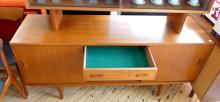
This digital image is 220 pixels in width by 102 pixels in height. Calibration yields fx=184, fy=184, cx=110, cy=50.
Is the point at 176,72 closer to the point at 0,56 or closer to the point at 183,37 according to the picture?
the point at 183,37

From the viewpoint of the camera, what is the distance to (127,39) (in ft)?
3.89

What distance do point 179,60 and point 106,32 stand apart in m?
0.55

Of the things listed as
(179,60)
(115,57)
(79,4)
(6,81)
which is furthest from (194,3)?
(6,81)

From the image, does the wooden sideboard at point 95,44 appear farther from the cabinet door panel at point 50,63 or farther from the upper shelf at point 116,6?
the upper shelf at point 116,6

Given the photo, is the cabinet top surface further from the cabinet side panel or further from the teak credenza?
the cabinet side panel

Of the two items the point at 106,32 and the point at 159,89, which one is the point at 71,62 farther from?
the point at 159,89

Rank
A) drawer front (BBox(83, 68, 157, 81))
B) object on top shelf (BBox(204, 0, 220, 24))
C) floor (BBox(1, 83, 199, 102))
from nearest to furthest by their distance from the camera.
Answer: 1. drawer front (BBox(83, 68, 157, 81))
2. object on top shelf (BBox(204, 0, 220, 24))
3. floor (BBox(1, 83, 199, 102))

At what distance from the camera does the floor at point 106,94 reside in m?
1.52

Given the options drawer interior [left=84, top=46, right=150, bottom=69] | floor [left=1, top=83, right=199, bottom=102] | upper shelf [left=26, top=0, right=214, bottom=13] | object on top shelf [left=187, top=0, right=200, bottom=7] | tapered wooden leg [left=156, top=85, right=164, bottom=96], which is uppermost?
object on top shelf [left=187, top=0, right=200, bottom=7]

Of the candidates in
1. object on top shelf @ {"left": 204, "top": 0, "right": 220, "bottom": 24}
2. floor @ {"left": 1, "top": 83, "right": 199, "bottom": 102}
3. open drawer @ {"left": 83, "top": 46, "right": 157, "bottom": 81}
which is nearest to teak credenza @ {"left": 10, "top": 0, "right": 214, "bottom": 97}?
open drawer @ {"left": 83, "top": 46, "right": 157, "bottom": 81}

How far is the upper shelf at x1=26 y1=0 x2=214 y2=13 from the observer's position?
42.9 inches

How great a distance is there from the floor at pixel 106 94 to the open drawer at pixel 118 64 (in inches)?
18.7

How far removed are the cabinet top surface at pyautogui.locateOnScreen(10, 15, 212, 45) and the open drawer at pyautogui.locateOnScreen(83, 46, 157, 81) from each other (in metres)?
0.10

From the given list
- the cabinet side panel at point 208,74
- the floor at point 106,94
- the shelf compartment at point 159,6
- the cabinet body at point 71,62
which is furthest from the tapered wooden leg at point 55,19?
the cabinet side panel at point 208,74
